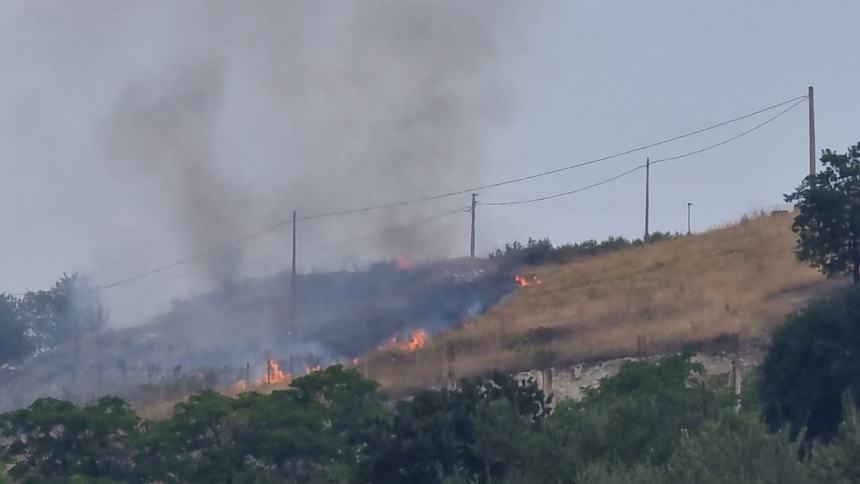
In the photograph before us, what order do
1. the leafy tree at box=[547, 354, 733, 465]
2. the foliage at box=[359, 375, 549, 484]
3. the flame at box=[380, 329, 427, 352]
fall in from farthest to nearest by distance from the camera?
the flame at box=[380, 329, 427, 352] → the foliage at box=[359, 375, 549, 484] → the leafy tree at box=[547, 354, 733, 465]

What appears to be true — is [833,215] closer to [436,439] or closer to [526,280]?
[436,439]

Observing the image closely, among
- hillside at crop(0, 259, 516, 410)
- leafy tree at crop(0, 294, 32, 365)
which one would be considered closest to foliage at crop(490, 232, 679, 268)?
hillside at crop(0, 259, 516, 410)

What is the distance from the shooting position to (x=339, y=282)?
90.6 m

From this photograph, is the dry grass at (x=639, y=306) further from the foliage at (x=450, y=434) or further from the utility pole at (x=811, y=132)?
the foliage at (x=450, y=434)

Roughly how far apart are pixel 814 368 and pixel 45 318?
8597 cm

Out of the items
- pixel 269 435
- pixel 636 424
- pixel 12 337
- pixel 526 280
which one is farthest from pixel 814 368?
pixel 12 337

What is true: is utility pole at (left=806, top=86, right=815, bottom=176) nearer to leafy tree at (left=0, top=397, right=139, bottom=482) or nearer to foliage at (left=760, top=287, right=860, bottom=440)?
foliage at (left=760, top=287, right=860, bottom=440)

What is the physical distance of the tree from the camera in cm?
4541

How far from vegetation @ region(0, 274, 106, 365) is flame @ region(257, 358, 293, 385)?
39.5m

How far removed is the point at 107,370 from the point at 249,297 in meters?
10.1

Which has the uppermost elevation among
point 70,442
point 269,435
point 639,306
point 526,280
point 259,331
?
point 526,280

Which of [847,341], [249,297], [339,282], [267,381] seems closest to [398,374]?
[267,381]

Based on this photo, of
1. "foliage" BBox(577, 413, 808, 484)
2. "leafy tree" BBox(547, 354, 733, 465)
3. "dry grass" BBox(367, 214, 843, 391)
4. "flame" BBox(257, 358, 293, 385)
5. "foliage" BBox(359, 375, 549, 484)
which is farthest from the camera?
"flame" BBox(257, 358, 293, 385)

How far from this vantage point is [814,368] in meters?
36.2
